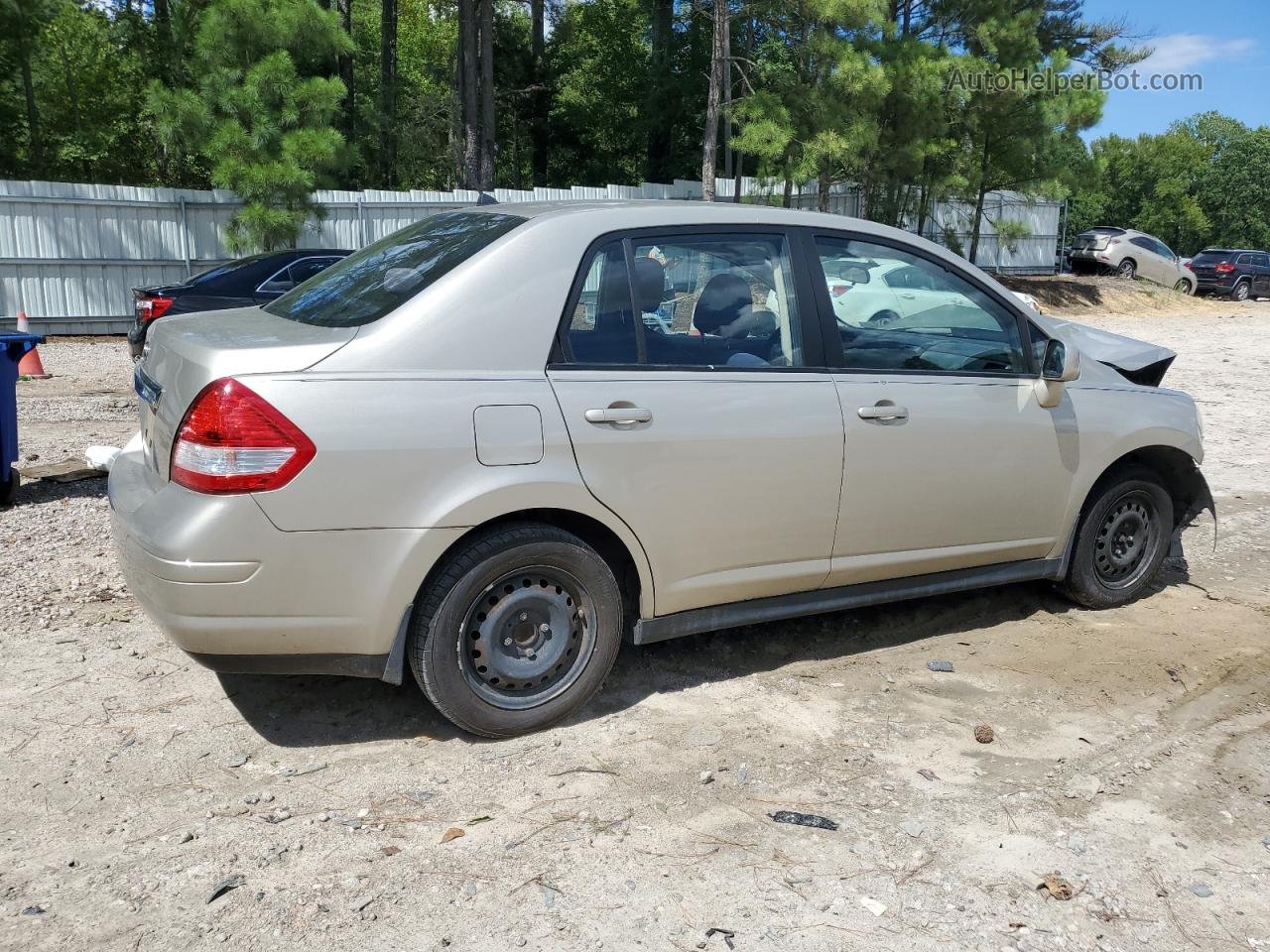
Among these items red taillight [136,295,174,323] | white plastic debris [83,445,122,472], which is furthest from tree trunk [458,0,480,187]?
white plastic debris [83,445,122,472]

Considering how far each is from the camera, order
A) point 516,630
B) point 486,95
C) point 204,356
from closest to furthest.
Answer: point 204,356
point 516,630
point 486,95

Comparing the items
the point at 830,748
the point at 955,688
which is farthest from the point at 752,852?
the point at 955,688

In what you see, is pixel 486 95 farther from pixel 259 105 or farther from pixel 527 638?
pixel 527 638

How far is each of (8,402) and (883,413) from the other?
529 cm

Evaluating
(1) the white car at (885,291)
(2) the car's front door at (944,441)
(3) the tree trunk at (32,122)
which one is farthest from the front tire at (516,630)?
(3) the tree trunk at (32,122)

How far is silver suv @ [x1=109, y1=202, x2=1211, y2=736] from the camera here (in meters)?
3.53

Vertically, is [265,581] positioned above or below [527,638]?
above

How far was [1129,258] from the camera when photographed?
31922 mm

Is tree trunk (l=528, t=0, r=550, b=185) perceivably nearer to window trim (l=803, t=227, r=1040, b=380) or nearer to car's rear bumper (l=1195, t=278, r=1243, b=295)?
car's rear bumper (l=1195, t=278, r=1243, b=295)

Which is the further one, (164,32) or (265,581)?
(164,32)

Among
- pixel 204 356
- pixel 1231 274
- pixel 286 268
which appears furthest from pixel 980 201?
pixel 204 356

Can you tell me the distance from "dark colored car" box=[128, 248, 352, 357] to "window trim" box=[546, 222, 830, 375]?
7.68 metres

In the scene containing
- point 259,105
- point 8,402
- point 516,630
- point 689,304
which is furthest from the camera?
point 259,105

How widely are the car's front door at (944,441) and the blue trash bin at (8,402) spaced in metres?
4.97
